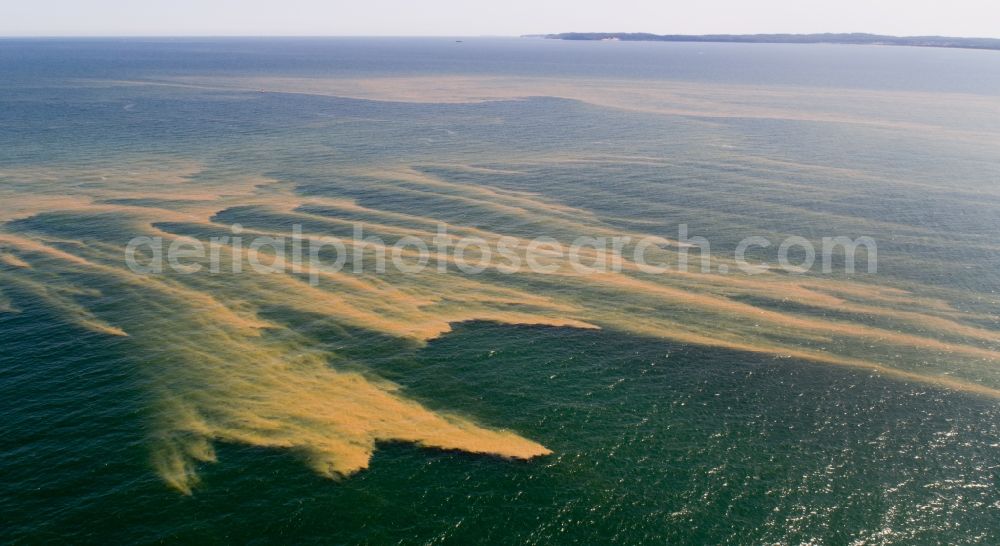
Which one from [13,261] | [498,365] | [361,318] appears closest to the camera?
[498,365]

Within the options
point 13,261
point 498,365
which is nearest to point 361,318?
point 498,365

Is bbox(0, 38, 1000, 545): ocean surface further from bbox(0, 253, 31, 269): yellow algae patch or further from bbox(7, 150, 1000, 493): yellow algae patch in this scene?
bbox(0, 253, 31, 269): yellow algae patch

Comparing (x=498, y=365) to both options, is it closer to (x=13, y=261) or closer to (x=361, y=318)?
(x=361, y=318)

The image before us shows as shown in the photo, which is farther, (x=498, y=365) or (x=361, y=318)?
(x=361, y=318)

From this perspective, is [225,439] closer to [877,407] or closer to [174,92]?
[877,407]

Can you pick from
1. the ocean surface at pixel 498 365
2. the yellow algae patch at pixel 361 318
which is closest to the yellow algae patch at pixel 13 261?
the yellow algae patch at pixel 361 318

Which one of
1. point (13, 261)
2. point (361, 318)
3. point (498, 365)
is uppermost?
point (13, 261)

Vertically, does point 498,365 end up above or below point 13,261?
below

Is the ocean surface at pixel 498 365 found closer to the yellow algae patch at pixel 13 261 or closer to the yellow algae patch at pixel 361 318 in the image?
the yellow algae patch at pixel 361 318

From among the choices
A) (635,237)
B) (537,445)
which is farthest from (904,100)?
→ (537,445)
